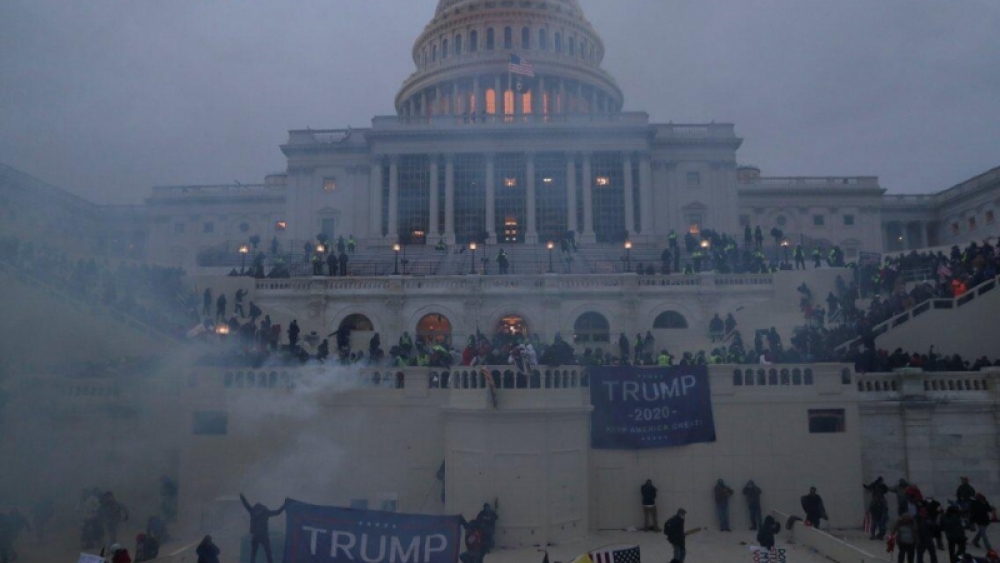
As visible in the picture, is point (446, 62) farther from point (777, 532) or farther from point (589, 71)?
point (777, 532)

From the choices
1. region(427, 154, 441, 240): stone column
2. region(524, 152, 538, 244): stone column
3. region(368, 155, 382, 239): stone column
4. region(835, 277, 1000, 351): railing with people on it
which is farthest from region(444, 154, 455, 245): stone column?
region(835, 277, 1000, 351): railing with people on it

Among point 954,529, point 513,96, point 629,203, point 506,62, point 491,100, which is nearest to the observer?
point 954,529

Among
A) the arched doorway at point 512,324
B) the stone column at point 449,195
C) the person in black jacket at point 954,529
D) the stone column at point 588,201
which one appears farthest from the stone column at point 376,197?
the person in black jacket at point 954,529

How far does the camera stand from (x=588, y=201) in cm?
6203

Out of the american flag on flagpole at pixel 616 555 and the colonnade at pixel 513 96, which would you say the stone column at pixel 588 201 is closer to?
the colonnade at pixel 513 96

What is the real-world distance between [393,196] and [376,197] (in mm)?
1447

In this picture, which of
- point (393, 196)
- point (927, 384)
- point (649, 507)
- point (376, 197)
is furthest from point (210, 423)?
point (376, 197)

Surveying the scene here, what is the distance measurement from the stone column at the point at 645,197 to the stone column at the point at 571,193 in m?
5.10

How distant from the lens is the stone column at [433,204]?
61.9 metres

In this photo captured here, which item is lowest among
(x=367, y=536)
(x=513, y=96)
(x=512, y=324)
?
(x=367, y=536)

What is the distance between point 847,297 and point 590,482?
1558 cm

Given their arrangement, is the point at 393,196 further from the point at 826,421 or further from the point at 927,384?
the point at 826,421

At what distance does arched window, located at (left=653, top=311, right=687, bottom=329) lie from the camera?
3812 cm

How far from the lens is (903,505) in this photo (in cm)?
2019
